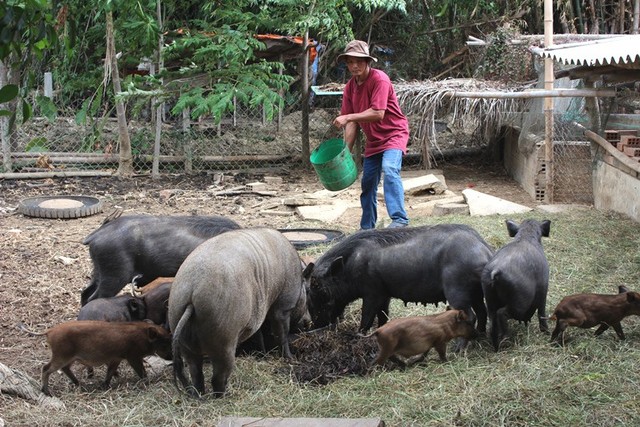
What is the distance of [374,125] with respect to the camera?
8812 mm

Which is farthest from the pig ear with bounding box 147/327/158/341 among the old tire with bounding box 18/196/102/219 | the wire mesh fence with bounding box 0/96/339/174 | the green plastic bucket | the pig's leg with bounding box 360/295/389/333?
the wire mesh fence with bounding box 0/96/339/174

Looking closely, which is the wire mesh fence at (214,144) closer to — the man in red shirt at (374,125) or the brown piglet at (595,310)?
the man in red shirt at (374,125)

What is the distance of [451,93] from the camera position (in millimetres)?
13133

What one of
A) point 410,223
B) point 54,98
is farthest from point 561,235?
point 54,98

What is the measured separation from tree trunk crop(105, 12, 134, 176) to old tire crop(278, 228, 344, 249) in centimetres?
495

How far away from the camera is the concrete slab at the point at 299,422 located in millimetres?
3924

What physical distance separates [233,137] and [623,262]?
8983 millimetres

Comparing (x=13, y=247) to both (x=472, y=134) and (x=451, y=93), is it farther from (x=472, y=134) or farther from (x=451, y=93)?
(x=472, y=134)

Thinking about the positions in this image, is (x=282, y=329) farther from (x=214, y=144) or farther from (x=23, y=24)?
(x=214, y=144)

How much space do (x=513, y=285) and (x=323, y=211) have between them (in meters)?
5.94

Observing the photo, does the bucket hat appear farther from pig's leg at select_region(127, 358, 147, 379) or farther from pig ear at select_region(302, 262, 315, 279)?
pig's leg at select_region(127, 358, 147, 379)

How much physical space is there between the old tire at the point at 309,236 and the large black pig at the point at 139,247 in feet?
8.42

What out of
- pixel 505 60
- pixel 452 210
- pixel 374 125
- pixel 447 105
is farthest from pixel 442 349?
pixel 505 60

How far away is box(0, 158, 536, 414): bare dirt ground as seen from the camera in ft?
22.2
